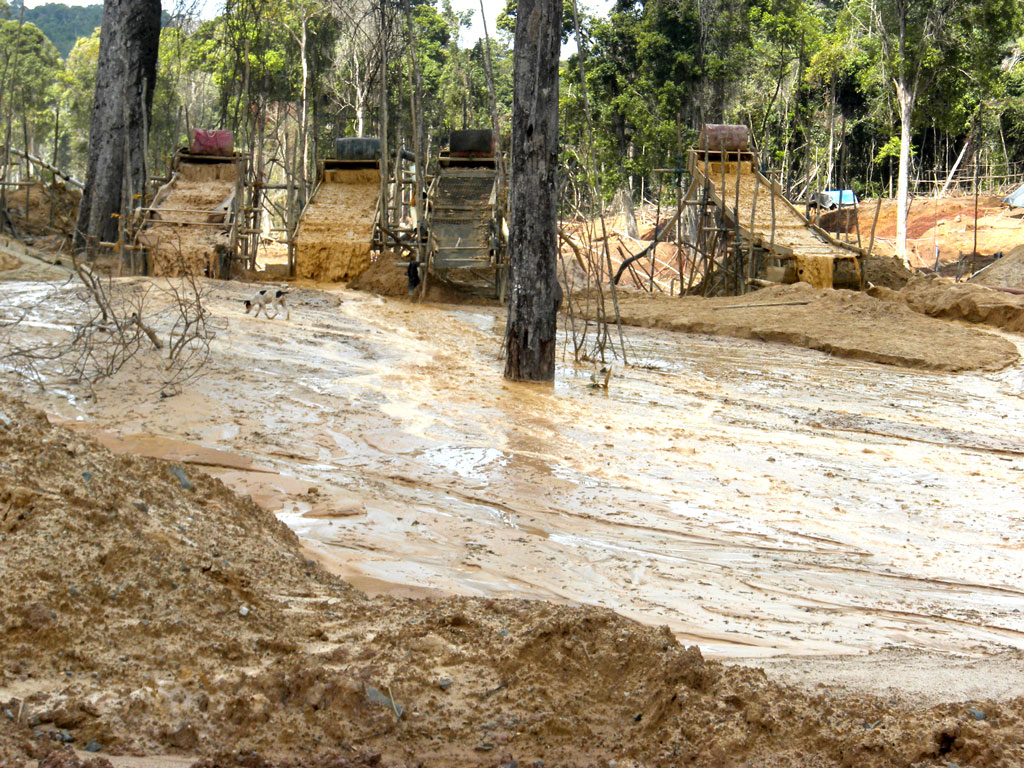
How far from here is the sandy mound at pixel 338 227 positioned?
1622 centimetres

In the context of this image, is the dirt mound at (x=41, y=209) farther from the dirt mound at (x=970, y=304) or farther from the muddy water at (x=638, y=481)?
the dirt mound at (x=970, y=304)

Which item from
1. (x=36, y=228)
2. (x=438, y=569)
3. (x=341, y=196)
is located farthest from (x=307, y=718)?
(x=36, y=228)

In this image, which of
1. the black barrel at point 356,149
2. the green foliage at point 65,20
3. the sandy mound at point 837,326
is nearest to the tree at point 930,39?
the sandy mound at point 837,326

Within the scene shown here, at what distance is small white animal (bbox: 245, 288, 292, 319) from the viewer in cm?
1109

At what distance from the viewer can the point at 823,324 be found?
1403 cm

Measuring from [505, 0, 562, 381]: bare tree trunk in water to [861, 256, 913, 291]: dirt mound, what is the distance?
35.1ft

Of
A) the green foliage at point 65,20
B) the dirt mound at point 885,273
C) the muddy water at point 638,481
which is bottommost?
the muddy water at point 638,481

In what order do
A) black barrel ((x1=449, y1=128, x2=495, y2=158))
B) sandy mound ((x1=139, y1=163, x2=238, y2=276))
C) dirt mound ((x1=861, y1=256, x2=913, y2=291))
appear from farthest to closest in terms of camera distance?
1. dirt mound ((x1=861, y1=256, x2=913, y2=291))
2. black barrel ((x1=449, y1=128, x2=495, y2=158))
3. sandy mound ((x1=139, y1=163, x2=238, y2=276))

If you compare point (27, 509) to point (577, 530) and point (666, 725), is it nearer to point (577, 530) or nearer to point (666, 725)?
point (666, 725)

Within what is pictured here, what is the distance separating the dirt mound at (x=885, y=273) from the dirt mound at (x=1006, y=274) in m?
1.47

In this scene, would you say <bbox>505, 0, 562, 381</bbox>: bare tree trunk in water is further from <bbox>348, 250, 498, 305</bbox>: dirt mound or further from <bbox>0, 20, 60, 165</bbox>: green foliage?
<bbox>0, 20, 60, 165</bbox>: green foliage

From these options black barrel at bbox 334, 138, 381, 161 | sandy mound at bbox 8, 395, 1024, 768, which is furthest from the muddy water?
black barrel at bbox 334, 138, 381, 161

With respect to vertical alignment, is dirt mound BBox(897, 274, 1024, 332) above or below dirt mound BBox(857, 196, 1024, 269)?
below

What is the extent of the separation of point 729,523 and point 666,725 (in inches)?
116
